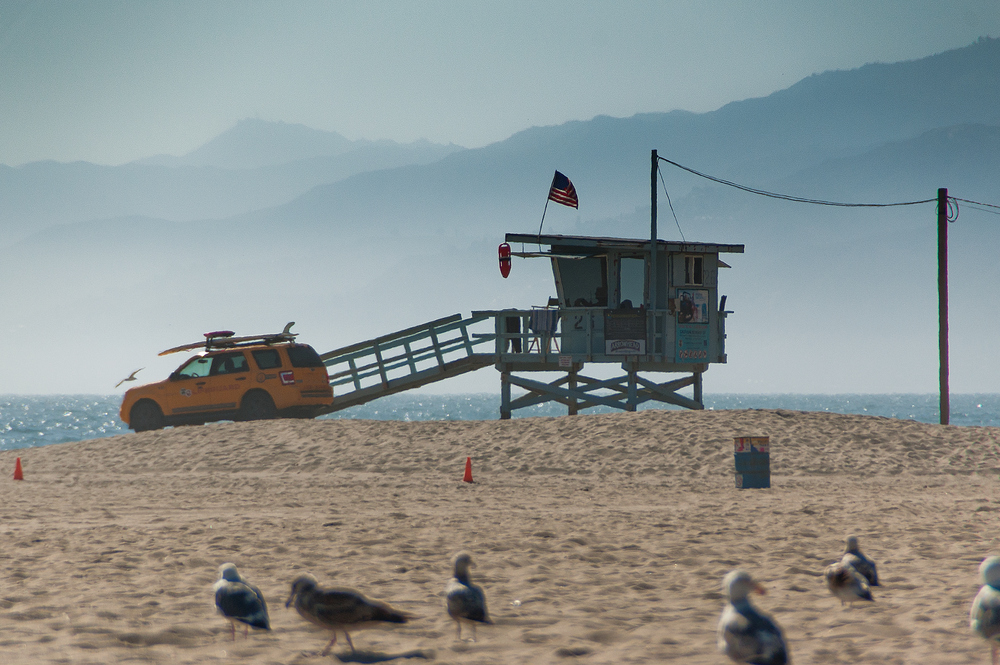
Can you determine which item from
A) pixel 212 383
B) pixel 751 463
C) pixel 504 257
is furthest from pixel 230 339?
pixel 751 463

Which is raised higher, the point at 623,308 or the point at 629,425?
the point at 623,308

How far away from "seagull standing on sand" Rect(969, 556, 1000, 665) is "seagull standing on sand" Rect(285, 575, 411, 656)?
3521mm

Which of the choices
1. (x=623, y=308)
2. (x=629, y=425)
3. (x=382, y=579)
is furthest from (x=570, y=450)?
(x=382, y=579)

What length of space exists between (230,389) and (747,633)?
19.6 metres

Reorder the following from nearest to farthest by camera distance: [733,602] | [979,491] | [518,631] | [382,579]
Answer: [733,602] < [518,631] < [382,579] < [979,491]

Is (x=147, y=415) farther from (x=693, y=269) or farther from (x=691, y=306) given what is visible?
(x=693, y=269)

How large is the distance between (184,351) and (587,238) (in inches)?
432

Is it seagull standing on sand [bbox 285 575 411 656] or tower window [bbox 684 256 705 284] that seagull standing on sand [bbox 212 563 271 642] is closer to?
seagull standing on sand [bbox 285 575 411 656]

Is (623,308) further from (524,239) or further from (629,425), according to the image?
(629,425)

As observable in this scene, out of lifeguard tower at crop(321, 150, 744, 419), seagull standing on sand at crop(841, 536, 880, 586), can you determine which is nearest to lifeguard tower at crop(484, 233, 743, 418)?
lifeguard tower at crop(321, 150, 744, 419)

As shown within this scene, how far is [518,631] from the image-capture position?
670 centimetres

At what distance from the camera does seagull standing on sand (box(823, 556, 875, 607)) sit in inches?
279

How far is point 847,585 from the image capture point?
7.07 m

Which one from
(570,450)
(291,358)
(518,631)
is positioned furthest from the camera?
(291,358)
